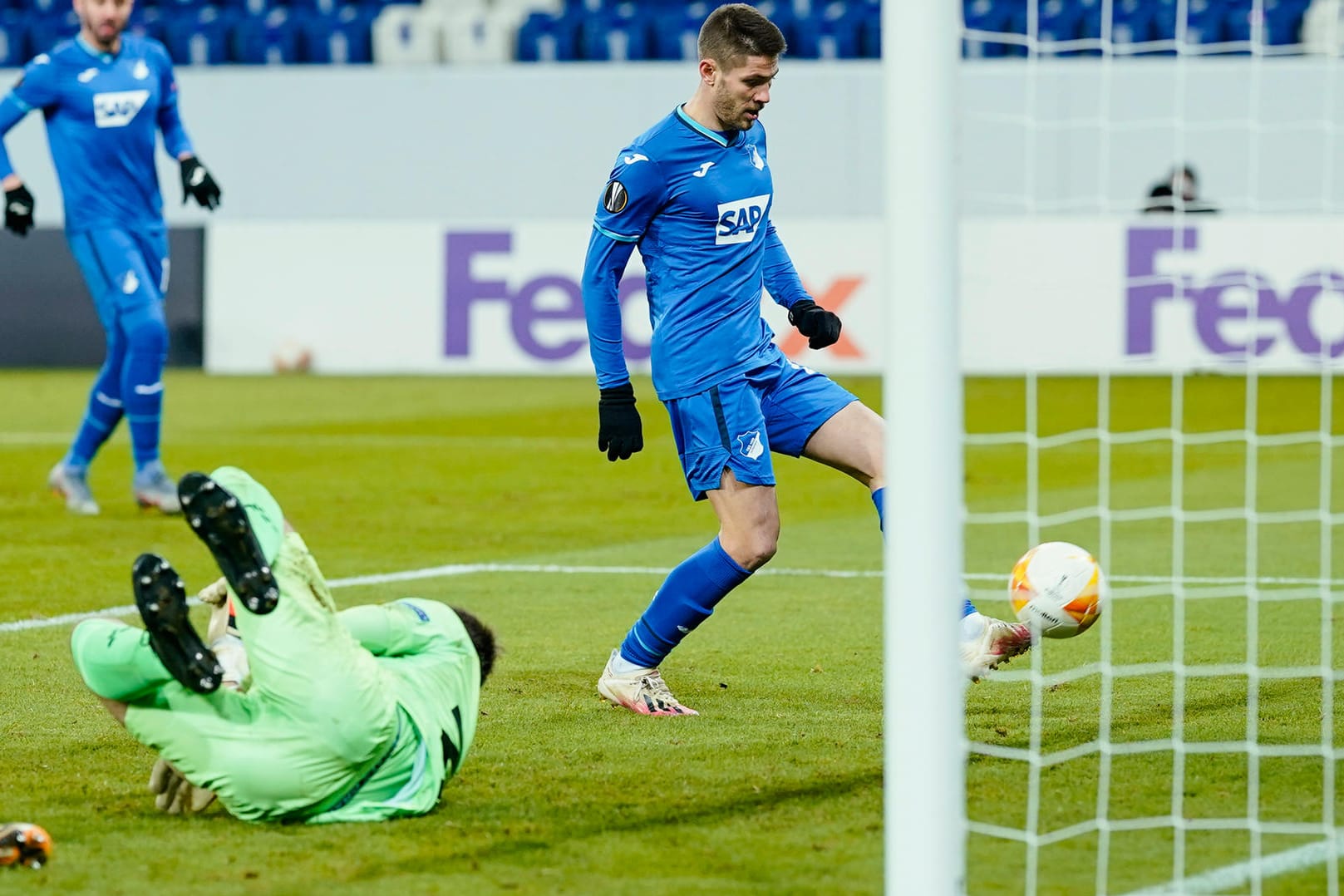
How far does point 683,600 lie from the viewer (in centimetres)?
500

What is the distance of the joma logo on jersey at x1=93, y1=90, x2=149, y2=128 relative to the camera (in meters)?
9.11

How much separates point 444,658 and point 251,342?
1617 cm

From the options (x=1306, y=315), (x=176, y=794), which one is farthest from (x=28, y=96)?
(x=1306, y=315)

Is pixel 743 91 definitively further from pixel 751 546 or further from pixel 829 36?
pixel 829 36

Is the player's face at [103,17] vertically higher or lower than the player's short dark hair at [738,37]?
higher

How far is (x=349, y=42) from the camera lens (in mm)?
21859

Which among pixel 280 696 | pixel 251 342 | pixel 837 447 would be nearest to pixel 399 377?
pixel 251 342

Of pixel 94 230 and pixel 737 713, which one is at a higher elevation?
pixel 94 230

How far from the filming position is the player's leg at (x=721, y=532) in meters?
4.92

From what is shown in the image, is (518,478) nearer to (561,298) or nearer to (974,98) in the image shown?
(561,298)

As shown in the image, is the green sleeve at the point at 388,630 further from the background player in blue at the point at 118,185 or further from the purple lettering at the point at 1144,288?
the purple lettering at the point at 1144,288

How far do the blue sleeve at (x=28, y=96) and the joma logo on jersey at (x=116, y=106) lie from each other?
21cm

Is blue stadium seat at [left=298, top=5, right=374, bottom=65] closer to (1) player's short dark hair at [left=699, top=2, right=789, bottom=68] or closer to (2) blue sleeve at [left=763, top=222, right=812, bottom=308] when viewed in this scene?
(2) blue sleeve at [left=763, top=222, right=812, bottom=308]

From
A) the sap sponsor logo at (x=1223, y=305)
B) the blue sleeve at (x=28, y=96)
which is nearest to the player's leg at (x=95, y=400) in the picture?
the blue sleeve at (x=28, y=96)
